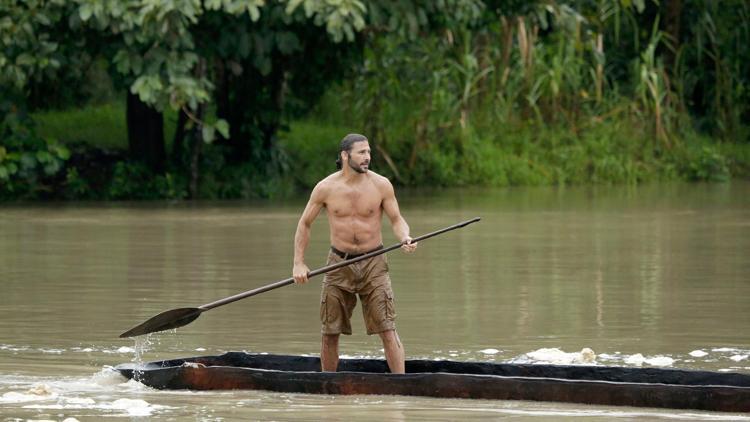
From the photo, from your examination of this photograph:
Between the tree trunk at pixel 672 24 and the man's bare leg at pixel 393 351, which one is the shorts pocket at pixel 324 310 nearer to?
the man's bare leg at pixel 393 351

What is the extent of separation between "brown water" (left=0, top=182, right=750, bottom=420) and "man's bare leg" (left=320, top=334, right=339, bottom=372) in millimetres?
489

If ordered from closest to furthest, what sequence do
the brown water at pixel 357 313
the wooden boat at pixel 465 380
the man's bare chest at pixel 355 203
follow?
the wooden boat at pixel 465 380 < the brown water at pixel 357 313 < the man's bare chest at pixel 355 203

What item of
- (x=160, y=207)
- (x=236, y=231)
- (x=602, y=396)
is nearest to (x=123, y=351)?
(x=602, y=396)

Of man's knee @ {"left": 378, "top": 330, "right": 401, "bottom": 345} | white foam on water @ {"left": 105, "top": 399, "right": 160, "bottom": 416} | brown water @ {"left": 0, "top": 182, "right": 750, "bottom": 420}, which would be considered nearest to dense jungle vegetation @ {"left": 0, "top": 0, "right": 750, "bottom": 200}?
brown water @ {"left": 0, "top": 182, "right": 750, "bottom": 420}

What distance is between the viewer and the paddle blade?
30.7 feet

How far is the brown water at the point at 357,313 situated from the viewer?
8367mm

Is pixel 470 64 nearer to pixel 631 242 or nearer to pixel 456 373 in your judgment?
pixel 631 242

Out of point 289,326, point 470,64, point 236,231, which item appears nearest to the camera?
point 289,326

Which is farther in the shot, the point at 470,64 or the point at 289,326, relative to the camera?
the point at 470,64

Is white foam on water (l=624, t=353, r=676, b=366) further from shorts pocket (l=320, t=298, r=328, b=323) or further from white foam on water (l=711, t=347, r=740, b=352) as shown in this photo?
shorts pocket (l=320, t=298, r=328, b=323)

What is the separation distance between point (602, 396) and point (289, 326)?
3.93 m

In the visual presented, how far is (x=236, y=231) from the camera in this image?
62.5ft

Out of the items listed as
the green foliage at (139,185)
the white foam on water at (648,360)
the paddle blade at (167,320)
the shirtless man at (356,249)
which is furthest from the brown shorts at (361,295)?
the green foliage at (139,185)

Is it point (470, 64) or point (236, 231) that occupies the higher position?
point (470, 64)
